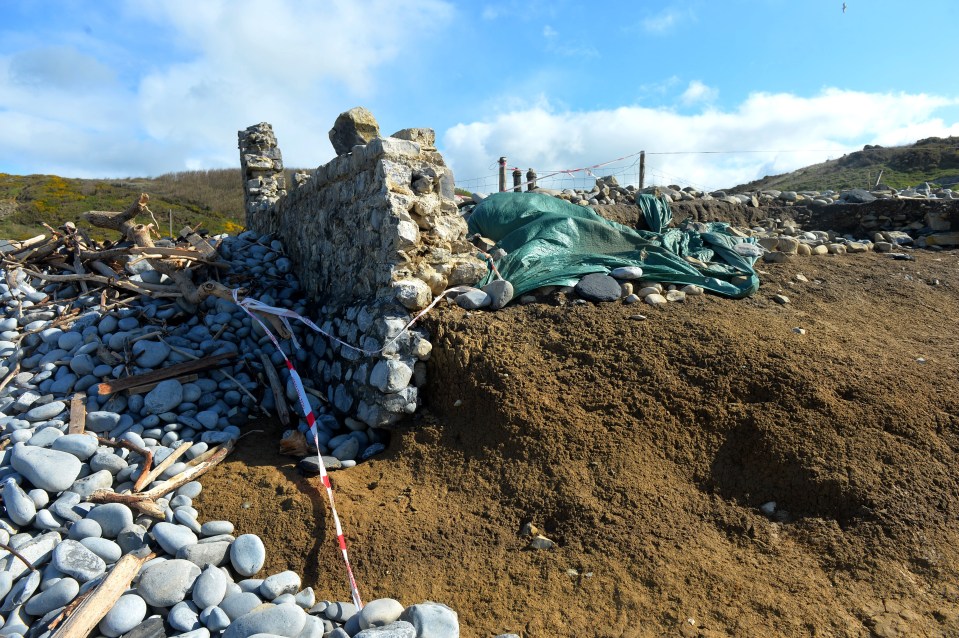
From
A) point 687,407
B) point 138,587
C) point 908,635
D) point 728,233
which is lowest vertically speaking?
point 908,635

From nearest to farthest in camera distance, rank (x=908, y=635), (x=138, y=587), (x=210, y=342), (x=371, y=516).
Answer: (x=908, y=635) < (x=138, y=587) < (x=371, y=516) < (x=210, y=342)

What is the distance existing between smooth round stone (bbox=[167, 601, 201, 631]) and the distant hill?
63.2 ft

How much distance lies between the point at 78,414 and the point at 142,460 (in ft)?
2.45

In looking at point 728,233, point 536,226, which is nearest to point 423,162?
point 536,226

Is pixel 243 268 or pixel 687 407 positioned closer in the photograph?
pixel 687 407

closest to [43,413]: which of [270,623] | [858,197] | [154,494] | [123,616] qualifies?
[154,494]

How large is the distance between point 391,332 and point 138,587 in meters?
2.07

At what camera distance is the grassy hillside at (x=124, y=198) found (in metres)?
23.6

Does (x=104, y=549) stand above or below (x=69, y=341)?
below

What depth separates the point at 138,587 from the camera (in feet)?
8.80

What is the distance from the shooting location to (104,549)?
114 inches

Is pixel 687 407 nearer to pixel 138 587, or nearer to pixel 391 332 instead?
pixel 391 332

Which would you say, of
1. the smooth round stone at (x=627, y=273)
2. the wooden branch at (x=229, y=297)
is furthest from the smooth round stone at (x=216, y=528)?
the smooth round stone at (x=627, y=273)

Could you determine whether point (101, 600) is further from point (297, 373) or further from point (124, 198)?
point (124, 198)
